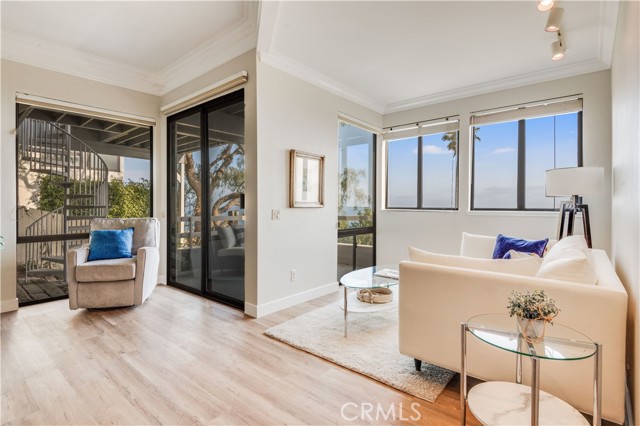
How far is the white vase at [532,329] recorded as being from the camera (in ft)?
4.24

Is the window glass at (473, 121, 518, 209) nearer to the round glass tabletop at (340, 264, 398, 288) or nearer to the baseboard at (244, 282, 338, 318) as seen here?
the round glass tabletop at (340, 264, 398, 288)

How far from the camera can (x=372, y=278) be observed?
2914 mm

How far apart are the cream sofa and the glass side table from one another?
0.39 feet

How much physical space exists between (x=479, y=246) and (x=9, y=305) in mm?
4899

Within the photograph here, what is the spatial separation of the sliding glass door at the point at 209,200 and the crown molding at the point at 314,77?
0.51 metres

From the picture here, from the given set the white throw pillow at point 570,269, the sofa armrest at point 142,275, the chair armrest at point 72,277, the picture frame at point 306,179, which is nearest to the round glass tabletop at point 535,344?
the white throw pillow at point 570,269

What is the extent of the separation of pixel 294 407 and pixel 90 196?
3804mm

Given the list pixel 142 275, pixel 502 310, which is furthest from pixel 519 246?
pixel 142 275

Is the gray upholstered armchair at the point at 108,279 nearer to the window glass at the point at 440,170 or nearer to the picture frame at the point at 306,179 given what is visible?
the picture frame at the point at 306,179

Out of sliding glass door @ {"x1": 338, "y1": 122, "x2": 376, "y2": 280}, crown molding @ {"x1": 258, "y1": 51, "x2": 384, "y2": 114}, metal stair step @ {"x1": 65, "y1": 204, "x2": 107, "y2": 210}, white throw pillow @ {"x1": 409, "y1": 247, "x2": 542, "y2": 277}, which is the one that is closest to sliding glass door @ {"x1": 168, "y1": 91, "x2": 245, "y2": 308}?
crown molding @ {"x1": 258, "y1": 51, "x2": 384, "y2": 114}

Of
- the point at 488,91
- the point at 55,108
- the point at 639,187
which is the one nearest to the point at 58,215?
the point at 55,108

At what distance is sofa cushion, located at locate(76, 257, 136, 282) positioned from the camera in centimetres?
316

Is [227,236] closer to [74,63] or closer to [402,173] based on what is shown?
[74,63]

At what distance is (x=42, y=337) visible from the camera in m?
2.61
